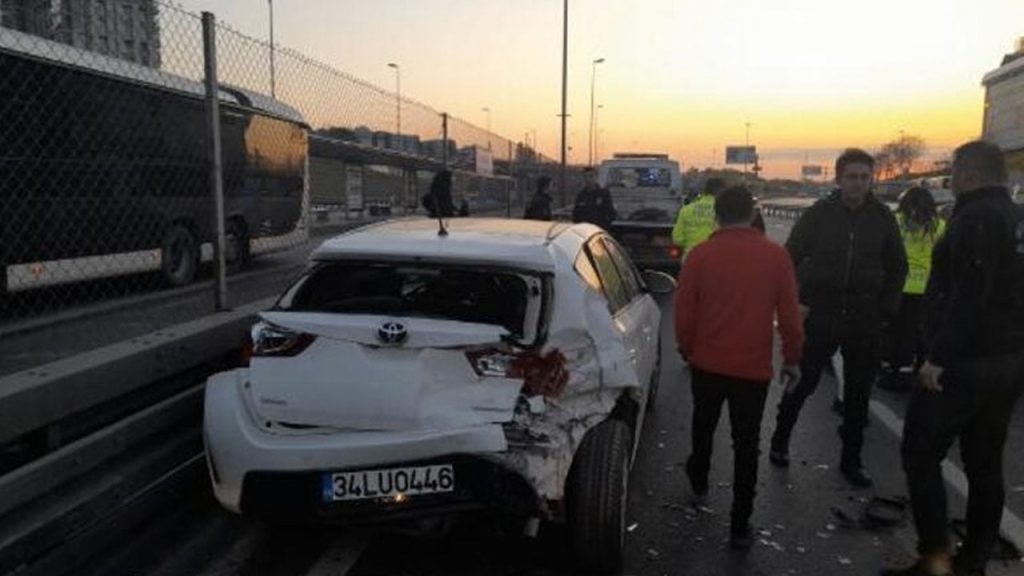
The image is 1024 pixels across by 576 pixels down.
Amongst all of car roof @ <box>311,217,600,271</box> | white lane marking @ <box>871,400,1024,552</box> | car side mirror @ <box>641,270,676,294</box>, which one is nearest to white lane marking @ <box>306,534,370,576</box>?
car roof @ <box>311,217,600,271</box>

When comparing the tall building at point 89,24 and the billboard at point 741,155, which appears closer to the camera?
the tall building at point 89,24

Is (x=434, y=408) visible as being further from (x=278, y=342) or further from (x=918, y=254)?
(x=918, y=254)

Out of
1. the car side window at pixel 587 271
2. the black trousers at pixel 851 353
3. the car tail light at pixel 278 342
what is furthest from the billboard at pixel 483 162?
the car tail light at pixel 278 342

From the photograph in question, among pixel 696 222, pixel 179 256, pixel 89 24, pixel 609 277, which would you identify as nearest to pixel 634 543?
pixel 609 277

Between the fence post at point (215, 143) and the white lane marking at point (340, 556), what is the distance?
175cm

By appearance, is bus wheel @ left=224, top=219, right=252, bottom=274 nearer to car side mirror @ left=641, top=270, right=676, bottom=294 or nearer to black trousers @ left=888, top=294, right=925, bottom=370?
car side mirror @ left=641, top=270, right=676, bottom=294

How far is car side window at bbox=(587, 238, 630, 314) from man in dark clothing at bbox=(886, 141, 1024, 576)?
1.46 m

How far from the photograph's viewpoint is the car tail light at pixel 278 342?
3738 millimetres

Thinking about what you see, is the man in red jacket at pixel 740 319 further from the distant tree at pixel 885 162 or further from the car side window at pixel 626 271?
the distant tree at pixel 885 162

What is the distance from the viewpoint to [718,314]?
4.40 meters

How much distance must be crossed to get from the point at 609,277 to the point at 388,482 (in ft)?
6.47

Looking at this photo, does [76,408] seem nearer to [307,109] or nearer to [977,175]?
[977,175]

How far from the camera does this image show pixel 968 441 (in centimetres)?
393

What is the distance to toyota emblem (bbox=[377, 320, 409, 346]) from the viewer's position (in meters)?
3.61
